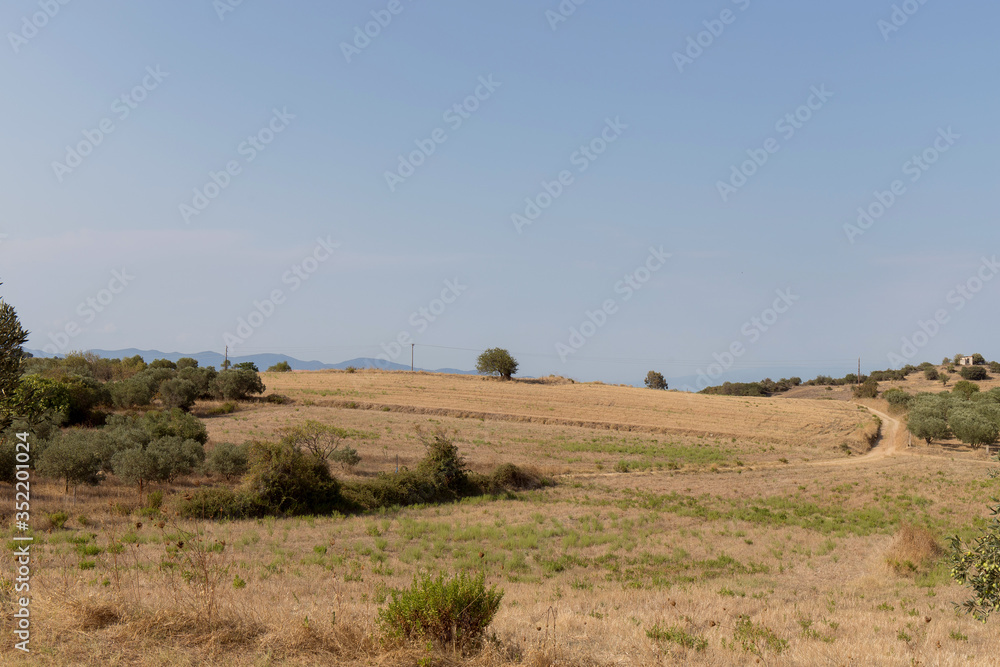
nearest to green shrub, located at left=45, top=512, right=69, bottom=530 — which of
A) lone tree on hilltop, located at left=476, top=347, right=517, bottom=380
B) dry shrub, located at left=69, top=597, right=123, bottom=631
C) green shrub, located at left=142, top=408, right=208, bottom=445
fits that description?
green shrub, located at left=142, top=408, right=208, bottom=445

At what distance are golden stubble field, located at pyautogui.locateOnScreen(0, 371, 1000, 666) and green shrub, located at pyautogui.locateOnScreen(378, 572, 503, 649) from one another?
0.24m

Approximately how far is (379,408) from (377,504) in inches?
1465

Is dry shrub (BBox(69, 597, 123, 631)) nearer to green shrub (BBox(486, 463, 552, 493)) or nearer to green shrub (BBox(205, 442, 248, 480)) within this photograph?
green shrub (BBox(205, 442, 248, 480))

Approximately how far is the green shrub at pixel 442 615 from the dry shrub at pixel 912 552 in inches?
621

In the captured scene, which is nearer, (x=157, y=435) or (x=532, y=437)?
(x=157, y=435)

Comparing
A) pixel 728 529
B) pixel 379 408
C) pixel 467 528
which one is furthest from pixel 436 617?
pixel 379 408

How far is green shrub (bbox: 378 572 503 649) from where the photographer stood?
746 centimetres

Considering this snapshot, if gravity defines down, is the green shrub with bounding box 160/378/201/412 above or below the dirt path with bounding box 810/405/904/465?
above

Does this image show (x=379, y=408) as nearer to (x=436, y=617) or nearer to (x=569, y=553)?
(x=569, y=553)

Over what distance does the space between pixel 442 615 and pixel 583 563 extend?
12.7 meters

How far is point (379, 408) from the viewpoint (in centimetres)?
6384

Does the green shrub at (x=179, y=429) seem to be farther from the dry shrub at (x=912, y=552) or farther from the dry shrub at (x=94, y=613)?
the dry shrub at (x=912, y=552)

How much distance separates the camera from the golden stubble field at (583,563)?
24.8 feet

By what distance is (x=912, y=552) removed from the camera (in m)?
18.2
